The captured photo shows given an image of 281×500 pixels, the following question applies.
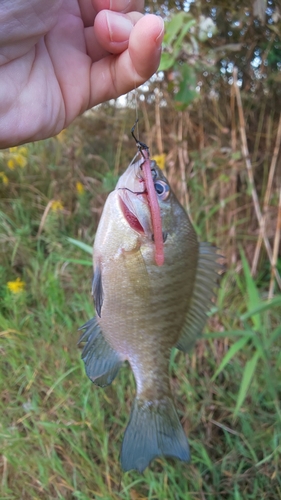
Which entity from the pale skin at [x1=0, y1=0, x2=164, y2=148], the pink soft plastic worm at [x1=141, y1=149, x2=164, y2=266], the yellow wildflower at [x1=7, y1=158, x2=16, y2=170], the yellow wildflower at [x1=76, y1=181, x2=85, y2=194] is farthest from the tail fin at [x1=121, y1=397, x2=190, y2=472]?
the yellow wildflower at [x1=7, y1=158, x2=16, y2=170]

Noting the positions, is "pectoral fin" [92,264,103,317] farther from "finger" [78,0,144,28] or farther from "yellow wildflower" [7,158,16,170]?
"yellow wildflower" [7,158,16,170]

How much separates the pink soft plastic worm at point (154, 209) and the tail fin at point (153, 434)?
1.64 feet

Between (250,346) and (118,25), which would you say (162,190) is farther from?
(250,346)

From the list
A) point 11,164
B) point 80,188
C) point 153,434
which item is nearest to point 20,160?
point 11,164

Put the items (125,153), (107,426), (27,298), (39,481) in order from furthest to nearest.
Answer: (125,153), (27,298), (107,426), (39,481)

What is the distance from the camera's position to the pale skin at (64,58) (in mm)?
964

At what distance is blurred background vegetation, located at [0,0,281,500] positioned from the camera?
1594mm

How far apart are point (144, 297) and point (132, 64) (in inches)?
24.0

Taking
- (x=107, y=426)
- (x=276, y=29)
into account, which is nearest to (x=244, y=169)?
(x=276, y=29)

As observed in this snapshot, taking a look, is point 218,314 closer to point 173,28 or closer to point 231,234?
point 231,234

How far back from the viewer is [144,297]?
1090 mm

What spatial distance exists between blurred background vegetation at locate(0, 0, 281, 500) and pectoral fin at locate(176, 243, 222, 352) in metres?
0.27

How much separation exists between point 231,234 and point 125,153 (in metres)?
0.97

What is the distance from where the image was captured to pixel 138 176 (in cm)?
106
